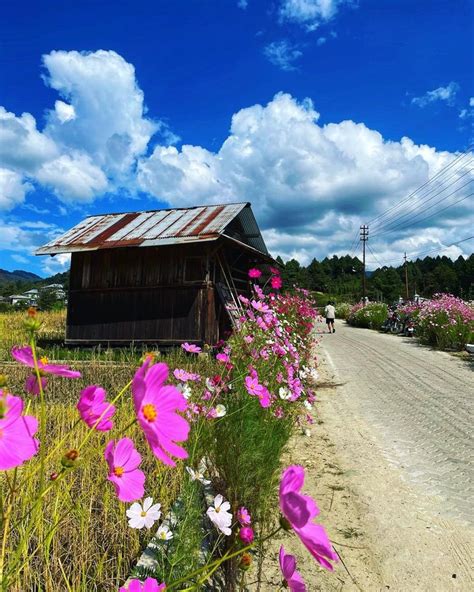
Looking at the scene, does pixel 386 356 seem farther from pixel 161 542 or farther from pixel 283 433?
pixel 161 542

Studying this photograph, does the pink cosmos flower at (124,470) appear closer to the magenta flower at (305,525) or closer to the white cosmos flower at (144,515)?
the magenta flower at (305,525)

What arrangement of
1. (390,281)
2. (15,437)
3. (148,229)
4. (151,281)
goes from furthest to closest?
(390,281), (148,229), (151,281), (15,437)

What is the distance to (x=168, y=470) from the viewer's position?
2.88 meters

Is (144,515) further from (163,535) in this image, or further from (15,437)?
(15,437)

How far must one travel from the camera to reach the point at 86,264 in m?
12.7

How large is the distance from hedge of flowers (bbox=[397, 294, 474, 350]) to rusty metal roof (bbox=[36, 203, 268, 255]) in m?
7.21

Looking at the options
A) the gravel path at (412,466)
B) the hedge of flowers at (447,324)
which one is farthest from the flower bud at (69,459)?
the hedge of flowers at (447,324)

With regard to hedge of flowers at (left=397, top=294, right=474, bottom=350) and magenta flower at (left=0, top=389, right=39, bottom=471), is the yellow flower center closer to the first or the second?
magenta flower at (left=0, top=389, right=39, bottom=471)

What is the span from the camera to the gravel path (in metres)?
2.68

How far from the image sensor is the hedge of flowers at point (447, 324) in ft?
44.3

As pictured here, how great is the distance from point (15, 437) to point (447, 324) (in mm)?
15204

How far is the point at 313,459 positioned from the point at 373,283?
291 feet

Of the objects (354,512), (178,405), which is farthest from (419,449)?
(178,405)

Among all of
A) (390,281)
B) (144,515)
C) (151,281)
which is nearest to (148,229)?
(151,281)
